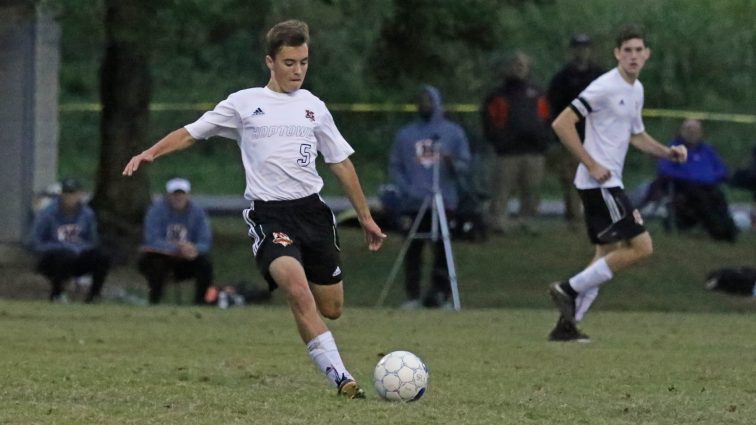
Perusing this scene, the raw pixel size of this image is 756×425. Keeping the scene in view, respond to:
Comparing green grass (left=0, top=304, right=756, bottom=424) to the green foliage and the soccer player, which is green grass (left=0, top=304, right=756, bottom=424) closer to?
the soccer player

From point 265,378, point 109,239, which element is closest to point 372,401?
point 265,378

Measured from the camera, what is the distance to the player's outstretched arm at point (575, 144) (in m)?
12.9

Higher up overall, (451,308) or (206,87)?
(206,87)

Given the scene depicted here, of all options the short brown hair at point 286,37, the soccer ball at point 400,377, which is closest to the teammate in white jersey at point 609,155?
the short brown hair at point 286,37

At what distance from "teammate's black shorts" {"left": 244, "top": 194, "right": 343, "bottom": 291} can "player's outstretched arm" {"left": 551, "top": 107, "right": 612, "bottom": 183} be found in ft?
12.0

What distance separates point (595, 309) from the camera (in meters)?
19.2

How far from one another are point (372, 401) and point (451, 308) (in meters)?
9.76

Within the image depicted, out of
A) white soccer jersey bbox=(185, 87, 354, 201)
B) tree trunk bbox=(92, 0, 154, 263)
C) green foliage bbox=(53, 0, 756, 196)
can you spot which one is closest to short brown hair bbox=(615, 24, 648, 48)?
white soccer jersey bbox=(185, 87, 354, 201)

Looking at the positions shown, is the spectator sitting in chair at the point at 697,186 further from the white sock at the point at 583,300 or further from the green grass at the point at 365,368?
the white sock at the point at 583,300

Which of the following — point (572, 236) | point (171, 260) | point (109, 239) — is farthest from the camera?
point (572, 236)

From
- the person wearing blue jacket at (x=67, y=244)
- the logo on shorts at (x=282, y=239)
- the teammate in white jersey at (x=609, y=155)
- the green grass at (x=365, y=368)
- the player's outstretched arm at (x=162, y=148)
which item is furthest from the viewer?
the person wearing blue jacket at (x=67, y=244)

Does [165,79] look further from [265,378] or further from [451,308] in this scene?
[265,378]

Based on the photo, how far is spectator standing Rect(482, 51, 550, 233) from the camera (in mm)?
22484

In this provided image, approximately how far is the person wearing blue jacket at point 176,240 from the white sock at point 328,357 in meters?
9.39
